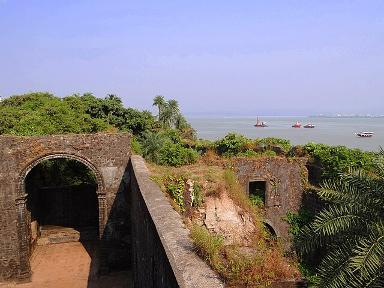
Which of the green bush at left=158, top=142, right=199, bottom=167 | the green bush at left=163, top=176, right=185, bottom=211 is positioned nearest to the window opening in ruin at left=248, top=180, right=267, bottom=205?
the green bush at left=158, top=142, right=199, bottom=167

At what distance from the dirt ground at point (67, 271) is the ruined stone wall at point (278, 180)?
7.24m

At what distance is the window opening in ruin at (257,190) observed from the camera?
17.9 metres

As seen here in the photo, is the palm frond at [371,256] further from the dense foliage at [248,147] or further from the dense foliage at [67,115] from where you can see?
the dense foliage at [67,115]

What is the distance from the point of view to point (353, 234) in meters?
5.66

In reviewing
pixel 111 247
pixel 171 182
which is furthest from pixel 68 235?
pixel 171 182

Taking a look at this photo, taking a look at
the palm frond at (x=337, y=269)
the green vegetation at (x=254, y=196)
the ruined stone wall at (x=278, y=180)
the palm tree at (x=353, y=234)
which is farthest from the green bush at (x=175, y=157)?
the palm frond at (x=337, y=269)

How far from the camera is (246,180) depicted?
17625mm

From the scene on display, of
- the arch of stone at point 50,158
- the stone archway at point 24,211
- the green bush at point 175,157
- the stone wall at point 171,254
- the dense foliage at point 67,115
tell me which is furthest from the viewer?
the dense foliage at point 67,115

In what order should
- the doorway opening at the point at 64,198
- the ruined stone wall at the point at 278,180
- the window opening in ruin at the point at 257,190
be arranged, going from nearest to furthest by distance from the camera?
the doorway opening at the point at 64,198
the ruined stone wall at the point at 278,180
the window opening in ruin at the point at 257,190

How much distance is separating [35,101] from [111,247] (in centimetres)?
1558

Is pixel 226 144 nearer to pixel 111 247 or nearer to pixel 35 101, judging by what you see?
pixel 111 247

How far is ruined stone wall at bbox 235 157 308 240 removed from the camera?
57.7 ft

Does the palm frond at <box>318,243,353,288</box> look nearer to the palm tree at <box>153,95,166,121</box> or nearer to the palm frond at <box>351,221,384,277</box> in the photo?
the palm frond at <box>351,221,384,277</box>

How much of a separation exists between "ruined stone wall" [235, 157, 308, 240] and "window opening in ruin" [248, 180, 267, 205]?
26 centimetres
